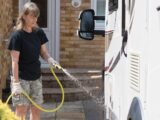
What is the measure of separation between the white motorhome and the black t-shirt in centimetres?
157

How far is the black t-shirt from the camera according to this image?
689cm

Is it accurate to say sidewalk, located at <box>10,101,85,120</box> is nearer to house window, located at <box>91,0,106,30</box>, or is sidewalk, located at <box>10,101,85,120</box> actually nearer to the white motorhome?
house window, located at <box>91,0,106,30</box>

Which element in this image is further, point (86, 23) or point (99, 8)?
point (99, 8)

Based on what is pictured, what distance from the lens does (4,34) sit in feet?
39.0

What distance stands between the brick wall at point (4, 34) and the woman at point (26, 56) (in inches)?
164

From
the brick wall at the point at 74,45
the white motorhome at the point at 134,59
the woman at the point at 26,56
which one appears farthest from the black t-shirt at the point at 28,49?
the brick wall at the point at 74,45

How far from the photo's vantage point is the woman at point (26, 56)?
6883 mm

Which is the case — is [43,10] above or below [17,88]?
above

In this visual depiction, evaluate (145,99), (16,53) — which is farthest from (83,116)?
(145,99)

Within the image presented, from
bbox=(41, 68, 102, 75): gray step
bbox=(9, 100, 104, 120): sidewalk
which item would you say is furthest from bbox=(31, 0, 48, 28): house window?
bbox=(9, 100, 104, 120): sidewalk

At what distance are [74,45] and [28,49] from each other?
6.39 meters

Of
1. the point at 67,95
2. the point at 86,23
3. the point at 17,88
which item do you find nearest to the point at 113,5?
the point at 86,23

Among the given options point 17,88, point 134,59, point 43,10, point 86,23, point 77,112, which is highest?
point 43,10

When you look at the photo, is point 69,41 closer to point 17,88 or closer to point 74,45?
point 74,45
